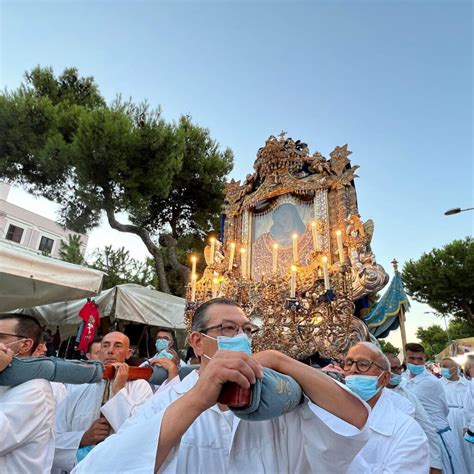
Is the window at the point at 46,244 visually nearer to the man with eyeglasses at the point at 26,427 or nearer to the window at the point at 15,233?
the window at the point at 15,233

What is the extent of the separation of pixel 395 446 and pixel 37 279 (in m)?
4.16

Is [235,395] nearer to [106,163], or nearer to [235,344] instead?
[235,344]

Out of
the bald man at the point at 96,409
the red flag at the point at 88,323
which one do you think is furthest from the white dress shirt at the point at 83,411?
the red flag at the point at 88,323

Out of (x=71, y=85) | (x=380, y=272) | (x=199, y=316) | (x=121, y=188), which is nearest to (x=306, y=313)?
(x=380, y=272)

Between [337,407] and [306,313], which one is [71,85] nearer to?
[306,313]

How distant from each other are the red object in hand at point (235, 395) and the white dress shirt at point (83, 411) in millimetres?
1673

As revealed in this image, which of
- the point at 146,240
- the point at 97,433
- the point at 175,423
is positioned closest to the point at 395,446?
the point at 175,423

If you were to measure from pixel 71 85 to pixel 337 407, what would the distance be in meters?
15.2

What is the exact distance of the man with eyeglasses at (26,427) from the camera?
71.7 inches

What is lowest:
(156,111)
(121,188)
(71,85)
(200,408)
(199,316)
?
(200,408)

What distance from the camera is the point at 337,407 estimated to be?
1070 mm

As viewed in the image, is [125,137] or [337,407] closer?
[337,407]

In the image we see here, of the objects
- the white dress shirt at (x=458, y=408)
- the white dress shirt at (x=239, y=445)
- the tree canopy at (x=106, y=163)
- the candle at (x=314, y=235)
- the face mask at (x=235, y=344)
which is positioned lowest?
the white dress shirt at (x=458, y=408)

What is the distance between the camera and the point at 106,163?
9969 millimetres
